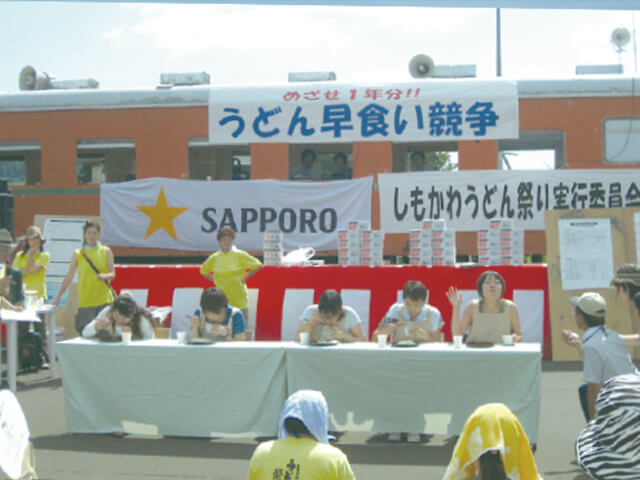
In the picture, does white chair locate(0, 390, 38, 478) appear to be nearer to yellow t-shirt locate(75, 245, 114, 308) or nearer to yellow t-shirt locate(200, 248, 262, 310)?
yellow t-shirt locate(75, 245, 114, 308)

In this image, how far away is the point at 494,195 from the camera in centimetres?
1154

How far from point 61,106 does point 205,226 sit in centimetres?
321

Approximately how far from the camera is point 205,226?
1230 cm

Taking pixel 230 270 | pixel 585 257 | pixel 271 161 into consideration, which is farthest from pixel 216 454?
pixel 271 161

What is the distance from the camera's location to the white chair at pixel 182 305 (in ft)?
34.6

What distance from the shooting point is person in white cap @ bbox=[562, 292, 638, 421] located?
17.2ft

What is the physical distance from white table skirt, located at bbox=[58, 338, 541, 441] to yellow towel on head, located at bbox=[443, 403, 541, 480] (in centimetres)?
228

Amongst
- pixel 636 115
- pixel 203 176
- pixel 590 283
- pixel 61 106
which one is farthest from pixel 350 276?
pixel 61 106

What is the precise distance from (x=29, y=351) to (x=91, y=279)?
55.4 inches

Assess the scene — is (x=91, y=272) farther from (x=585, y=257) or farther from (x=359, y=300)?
(x=585, y=257)

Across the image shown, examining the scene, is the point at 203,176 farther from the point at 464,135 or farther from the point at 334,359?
the point at 334,359

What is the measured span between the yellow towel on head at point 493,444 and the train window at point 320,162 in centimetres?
893

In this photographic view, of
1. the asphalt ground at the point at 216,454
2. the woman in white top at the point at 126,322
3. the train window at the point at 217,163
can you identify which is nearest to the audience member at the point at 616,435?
the asphalt ground at the point at 216,454

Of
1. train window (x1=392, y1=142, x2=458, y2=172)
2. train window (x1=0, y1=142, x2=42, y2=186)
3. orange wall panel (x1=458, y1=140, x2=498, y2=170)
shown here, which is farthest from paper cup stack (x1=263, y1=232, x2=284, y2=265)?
train window (x1=0, y1=142, x2=42, y2=186)
